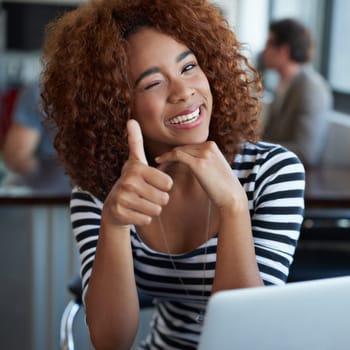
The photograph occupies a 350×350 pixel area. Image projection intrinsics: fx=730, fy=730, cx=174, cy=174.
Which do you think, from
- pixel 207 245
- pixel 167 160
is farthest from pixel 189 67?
pixel 207 245

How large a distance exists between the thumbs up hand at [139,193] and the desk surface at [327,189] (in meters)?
1.41

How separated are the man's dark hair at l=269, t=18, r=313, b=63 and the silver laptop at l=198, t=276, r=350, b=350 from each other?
11.0 ft

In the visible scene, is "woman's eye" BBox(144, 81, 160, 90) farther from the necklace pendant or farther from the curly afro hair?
the necklace pendant

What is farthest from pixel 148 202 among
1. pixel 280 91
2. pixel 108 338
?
pixel 280 91

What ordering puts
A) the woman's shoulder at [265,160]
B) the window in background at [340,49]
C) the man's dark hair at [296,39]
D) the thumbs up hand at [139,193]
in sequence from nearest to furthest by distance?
the thumbs up hand at [139,193], the woman's shoulder at [265,160], the man's dark hair at [296,39], the window in background at [340,49]

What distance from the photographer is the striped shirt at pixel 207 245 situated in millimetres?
1267

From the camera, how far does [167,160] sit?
1.13m

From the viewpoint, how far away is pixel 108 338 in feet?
3.89

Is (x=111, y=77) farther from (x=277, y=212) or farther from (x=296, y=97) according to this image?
(x=296, y=97)

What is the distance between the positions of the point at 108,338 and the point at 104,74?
0.44 metres

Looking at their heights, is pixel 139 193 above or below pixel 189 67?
below

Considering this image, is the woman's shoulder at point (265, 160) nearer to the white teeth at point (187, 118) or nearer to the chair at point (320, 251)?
the white teeth at point (187, 118)

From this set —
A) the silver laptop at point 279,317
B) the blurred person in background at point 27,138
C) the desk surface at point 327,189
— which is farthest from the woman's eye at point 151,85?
the blurred person in background at point 27,138

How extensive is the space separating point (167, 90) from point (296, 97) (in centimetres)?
256
